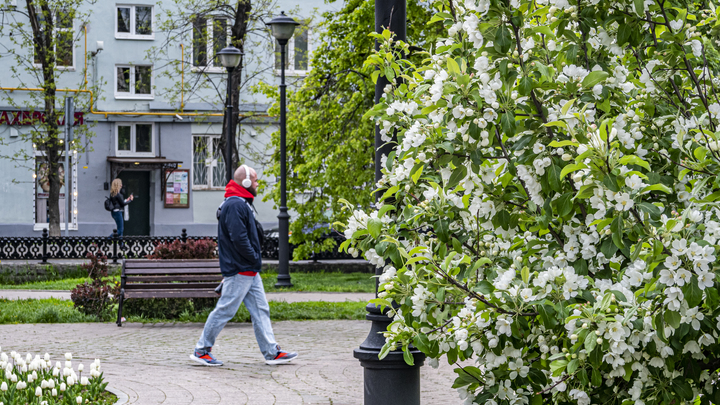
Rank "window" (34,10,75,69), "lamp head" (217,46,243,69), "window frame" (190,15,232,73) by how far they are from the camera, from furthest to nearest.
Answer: "window frame" (190,15,232,73) < "window" (34,10,75,69) < "lamp head" (217,46,243,69)

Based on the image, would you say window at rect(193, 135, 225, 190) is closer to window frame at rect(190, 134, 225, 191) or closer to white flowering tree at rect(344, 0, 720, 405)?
window frame at rect(190, 134, 225, 191)

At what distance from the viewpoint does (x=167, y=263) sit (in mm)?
10984

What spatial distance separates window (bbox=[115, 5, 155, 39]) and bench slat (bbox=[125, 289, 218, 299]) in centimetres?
2080

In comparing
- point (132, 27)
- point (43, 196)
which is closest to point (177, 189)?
point (43, 196)

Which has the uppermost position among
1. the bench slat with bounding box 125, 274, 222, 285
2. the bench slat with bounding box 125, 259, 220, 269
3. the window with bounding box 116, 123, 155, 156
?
the window with bounding box 116, 123, 155, 156

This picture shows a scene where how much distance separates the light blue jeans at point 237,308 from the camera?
24.8 ft

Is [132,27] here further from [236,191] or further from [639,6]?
[639,6]

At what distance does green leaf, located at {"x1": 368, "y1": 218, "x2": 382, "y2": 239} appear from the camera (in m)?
3.17

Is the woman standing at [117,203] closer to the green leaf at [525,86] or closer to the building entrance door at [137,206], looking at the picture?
the building entrance door at [137,206]

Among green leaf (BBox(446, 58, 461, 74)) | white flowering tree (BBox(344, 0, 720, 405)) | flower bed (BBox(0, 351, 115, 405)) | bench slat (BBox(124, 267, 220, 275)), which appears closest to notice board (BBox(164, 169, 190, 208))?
bench slat (BBox(124, 267, 220, 275))

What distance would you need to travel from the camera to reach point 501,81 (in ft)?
9.37

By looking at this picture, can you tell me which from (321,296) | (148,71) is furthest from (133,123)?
(321,296)

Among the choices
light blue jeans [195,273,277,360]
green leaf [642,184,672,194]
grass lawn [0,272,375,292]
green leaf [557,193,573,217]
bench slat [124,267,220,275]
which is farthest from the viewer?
grass lawn [0,272,375,292]

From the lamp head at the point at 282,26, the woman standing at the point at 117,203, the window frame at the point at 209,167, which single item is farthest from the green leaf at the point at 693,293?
the window frame at the point at 209,167
